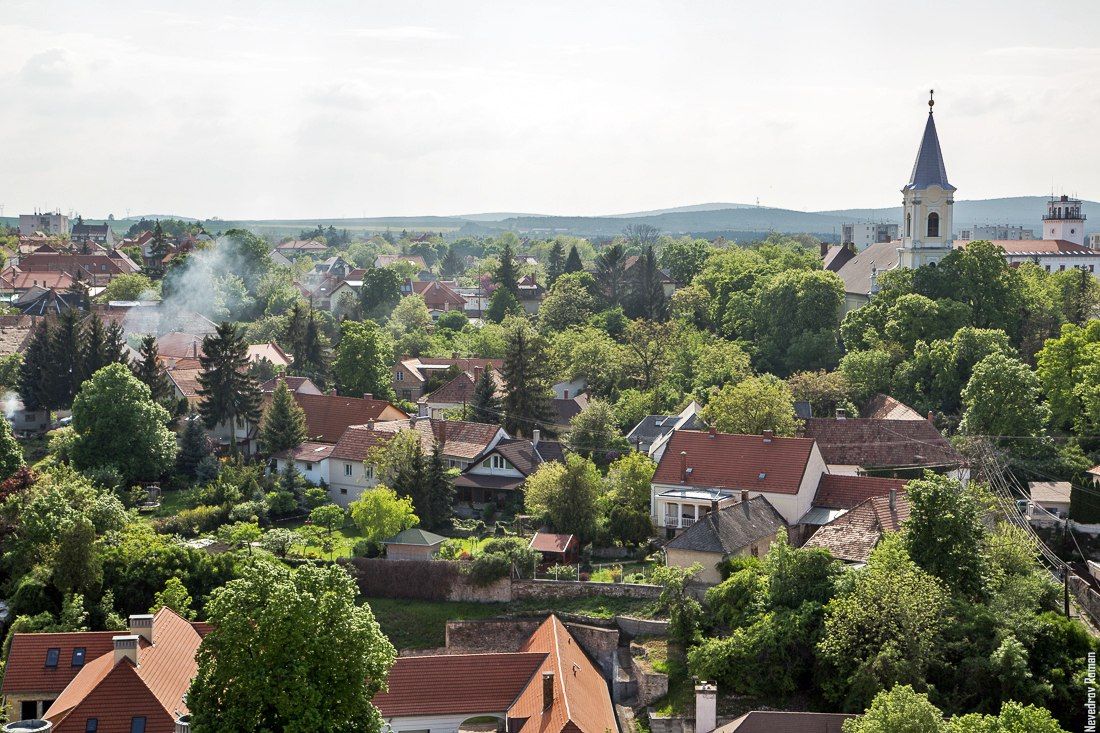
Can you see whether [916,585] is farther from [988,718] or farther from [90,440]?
[90,440]

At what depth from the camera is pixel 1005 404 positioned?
4944 centimetres

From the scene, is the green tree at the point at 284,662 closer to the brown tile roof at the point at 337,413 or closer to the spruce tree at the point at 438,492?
the spruce tree at the point at 438,492

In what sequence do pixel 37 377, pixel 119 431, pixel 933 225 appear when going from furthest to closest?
pixel 933 225 < pixel 37 377 < pixel 119 431

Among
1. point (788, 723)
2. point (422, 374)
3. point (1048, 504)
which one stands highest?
point (422, 374)

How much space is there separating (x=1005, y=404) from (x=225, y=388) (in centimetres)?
3408

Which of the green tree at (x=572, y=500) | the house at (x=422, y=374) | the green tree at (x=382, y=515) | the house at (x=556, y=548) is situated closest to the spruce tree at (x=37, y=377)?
the house at (x=422, y=374)

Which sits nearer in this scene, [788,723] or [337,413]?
[788,723]

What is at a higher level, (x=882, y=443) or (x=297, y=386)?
(x=297, y=386)

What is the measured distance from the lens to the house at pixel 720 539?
38.0m

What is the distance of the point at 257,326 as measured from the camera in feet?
285

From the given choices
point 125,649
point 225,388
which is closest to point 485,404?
point 225,388

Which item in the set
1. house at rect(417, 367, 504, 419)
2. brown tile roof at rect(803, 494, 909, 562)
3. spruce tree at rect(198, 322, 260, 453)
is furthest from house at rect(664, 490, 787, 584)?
spruce tree at rect(198, 322, 260, 453)

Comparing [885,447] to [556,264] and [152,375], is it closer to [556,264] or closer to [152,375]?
[152,375]

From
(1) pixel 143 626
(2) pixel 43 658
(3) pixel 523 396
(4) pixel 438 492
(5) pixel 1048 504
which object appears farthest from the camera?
(3) pixel 523 396
